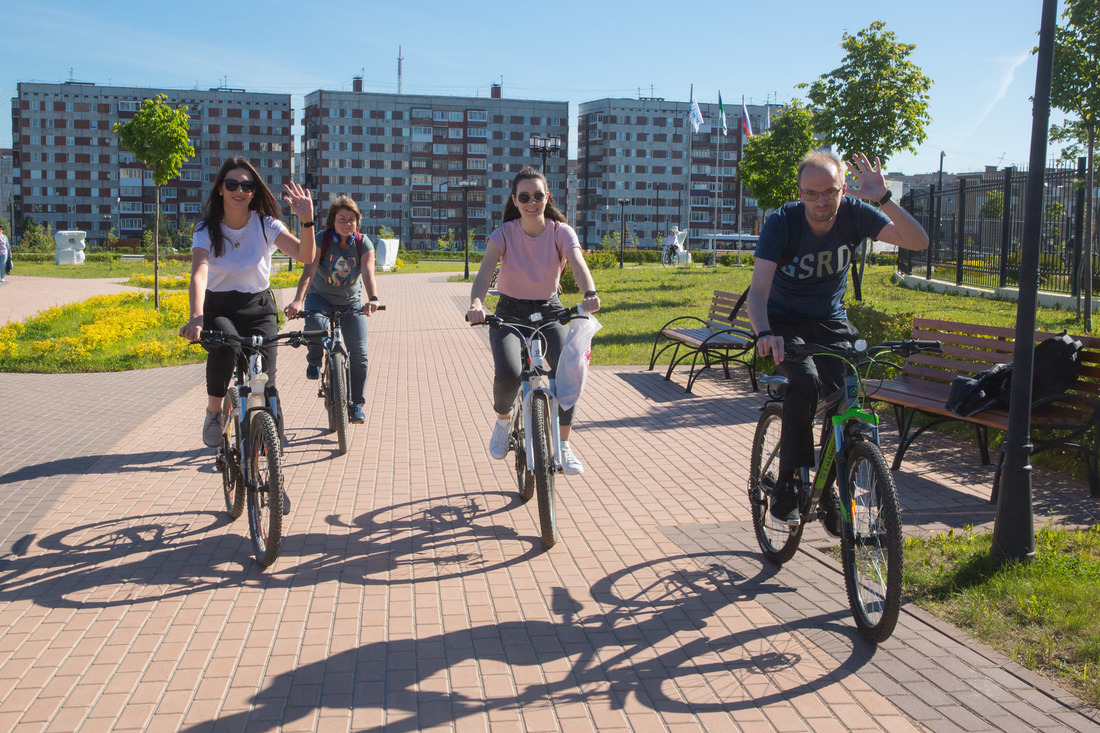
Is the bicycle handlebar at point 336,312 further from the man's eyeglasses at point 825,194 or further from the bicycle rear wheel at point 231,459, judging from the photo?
the man's eyeglasses at point 825,194

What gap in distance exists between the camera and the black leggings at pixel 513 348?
5.81 m

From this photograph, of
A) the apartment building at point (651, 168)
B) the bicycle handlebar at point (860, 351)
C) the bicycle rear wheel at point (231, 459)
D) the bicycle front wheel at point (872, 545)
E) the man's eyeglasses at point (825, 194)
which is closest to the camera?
the bicycle front wheel at point (872, 545)

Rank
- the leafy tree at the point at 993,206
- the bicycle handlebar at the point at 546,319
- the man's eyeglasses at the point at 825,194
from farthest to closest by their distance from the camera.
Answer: the leafy tree at the point at 993,206 → the bicycle handlebar at the point at 546,319 → the man's eyeglasses at the point at 825,194

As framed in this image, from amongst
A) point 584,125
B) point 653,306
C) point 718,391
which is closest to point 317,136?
point 584,125

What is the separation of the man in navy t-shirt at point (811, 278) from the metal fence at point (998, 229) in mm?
12291

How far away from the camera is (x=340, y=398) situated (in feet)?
25.0

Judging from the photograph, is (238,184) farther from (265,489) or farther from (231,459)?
(265,489)

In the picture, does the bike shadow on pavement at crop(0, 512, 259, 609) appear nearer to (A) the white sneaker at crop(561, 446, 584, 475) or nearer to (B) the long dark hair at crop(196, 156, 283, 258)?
(B) the long dark hair at crop(196, 156, 283, 258)

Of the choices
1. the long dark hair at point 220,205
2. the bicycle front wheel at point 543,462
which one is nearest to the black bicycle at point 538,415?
the bicycle front wheel at point 543,462

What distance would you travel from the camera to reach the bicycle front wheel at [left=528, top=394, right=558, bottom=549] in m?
5.14

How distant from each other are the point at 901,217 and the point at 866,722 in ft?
7.15

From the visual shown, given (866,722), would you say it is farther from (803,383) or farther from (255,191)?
(255,191)

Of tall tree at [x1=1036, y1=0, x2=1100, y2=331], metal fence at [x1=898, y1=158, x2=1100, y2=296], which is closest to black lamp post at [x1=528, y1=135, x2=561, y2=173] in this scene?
metal fence at [x1=898, y1=158, x2=1100, y2=296]

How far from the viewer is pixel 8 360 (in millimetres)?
12961
